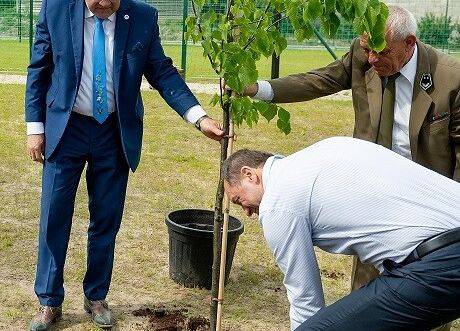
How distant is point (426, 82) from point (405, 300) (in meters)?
1.48

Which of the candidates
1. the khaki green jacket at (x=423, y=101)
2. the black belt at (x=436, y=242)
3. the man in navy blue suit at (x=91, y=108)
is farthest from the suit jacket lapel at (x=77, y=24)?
the black belt at (x=436, y=242)

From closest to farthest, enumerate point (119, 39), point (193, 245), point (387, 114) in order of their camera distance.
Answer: point (387, 114), point (119, 39), point (193, 245)

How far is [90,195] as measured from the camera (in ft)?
15.0

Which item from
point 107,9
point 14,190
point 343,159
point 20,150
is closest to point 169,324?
point 107,9

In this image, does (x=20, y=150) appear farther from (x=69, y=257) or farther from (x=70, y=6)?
(x=70, y=6)

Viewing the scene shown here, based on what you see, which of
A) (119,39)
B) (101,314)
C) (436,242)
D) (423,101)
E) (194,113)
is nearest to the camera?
(436,242)

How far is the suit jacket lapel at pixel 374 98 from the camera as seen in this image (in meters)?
4.10

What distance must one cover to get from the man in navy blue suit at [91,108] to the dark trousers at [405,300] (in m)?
1.40

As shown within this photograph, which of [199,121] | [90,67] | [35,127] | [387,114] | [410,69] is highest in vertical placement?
[410,69]

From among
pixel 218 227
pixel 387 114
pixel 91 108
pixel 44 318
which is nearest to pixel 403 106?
pixel 387 114

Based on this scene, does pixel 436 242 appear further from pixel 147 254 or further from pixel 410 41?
pixel 147 254

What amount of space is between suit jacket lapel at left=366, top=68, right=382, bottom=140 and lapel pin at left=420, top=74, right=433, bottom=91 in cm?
22

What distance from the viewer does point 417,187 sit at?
2963 mm

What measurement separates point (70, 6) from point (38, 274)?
5.19 ft
